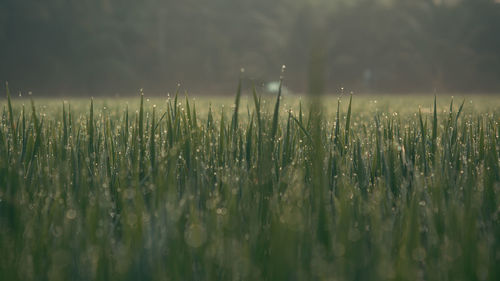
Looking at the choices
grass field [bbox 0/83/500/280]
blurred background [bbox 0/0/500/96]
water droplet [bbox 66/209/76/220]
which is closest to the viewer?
grass field [bbox 0/83/500/280]

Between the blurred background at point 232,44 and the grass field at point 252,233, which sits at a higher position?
the blurred background at point 232,44

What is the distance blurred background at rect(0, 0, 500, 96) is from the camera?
26.6 m

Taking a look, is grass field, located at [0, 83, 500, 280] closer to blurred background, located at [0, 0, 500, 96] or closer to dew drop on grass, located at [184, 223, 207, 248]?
dew drop on grass, located at [184, 223, 207, 248]

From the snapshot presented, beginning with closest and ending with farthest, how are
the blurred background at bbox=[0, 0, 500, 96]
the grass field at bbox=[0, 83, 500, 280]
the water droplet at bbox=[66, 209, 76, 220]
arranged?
the grass field at bbox=[0, 83, 500, 280] → the water droplet at bbox=[66, 209, 76, 220] → the blurred background at bbox=[0, 0, 500, 96]

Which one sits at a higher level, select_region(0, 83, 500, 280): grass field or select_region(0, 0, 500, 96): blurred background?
select_region(0, 0, 500, 96): blurred background

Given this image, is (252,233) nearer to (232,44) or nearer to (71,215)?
(71,215)

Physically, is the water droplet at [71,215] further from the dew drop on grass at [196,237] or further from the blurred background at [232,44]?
the blurred background at [232,44]

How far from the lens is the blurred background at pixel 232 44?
26562 mm

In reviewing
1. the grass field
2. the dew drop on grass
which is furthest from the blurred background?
the dew drop on grass

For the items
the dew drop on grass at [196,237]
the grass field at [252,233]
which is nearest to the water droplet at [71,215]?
the grass field at [252,233]

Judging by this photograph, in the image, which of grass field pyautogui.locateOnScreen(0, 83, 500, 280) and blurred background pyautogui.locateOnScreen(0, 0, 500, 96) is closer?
grass field pyautogui.locateOnScreen(0, 83, 500, 280)

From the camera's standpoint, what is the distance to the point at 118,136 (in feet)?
6.39

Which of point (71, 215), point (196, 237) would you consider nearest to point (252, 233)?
point (196, 237)

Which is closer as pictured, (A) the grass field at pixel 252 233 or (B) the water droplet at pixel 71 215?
(A) the grass field at pixel 252 233
